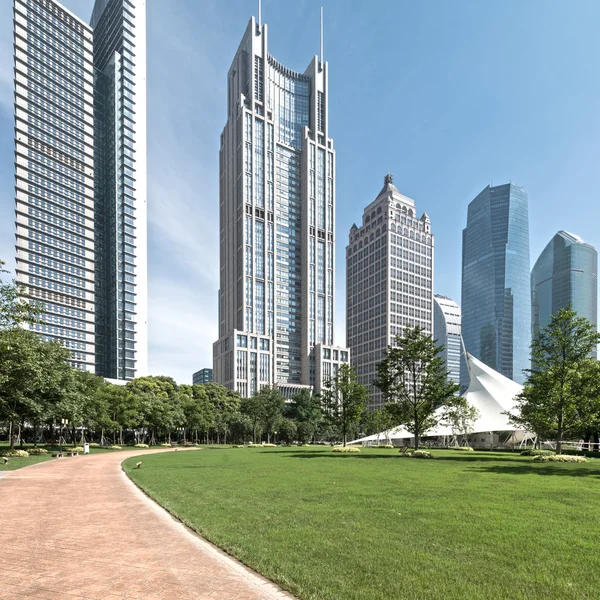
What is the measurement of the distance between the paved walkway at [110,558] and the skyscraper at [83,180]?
112477mm

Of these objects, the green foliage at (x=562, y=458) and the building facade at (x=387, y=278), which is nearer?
the green foliage at (x=562, y=458)

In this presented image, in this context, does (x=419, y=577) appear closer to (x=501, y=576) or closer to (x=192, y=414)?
(x=501, y=576)

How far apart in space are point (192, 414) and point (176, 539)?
62942mm

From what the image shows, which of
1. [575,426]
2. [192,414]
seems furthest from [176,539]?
[192,414]

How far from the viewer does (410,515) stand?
10.1 metres

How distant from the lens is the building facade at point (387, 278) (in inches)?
6122

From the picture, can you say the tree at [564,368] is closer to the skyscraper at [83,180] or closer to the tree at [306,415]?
the tree at [306,415]

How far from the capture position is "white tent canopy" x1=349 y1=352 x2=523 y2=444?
59062mm

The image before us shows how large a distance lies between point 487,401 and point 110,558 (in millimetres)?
64775

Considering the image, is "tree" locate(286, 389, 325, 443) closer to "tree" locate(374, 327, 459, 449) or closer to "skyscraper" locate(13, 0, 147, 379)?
"tree" locate(374, 327, 459, 449)

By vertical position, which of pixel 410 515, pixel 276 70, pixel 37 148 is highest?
pixel 276 70

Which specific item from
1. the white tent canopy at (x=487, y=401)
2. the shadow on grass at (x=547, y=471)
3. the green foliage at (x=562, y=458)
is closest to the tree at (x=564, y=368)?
the green foliage at (x=562, y=458)

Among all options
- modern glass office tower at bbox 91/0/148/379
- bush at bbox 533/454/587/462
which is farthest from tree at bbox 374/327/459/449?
modern glass office tower at bbox 91/0/148/379

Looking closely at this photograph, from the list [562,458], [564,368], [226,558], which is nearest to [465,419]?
[562,458]
